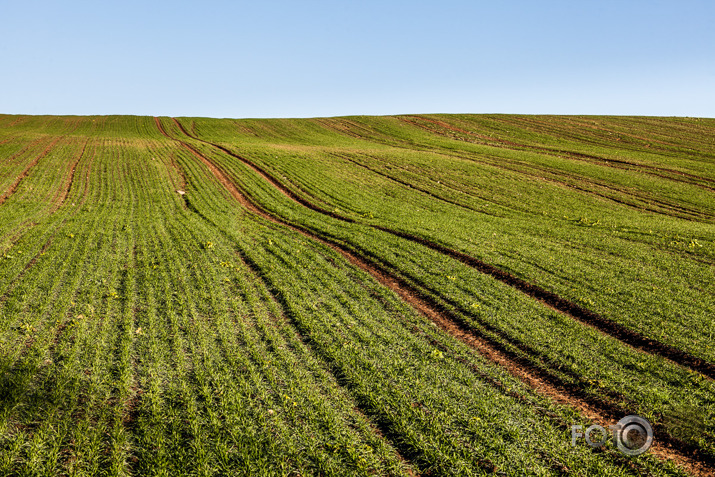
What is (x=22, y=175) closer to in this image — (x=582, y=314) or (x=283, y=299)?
(x=283, y=299)

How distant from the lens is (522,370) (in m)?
11.0

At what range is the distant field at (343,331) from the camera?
7555mm

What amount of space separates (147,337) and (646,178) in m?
53.0

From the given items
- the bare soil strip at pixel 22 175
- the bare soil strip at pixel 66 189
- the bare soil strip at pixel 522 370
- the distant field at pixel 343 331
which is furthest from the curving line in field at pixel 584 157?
the bare soil strip at pixel 22 175

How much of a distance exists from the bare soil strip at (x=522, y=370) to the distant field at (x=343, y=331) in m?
0.06

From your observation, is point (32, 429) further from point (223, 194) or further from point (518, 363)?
point (223, 194)

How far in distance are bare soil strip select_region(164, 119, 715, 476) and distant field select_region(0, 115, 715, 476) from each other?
60 millimetres

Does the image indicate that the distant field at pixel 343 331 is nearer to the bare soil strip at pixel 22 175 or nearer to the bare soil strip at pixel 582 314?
the bare soil strip at pixel 582 314

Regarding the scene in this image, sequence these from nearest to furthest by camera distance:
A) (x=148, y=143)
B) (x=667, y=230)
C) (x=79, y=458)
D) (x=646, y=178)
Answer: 1. (x=79, y=458)
2. (x=667, y=230)
3. (x=646, y=178)
4. (x=148, y=143)

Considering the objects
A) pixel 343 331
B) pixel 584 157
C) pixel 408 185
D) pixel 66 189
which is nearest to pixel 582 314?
pixel 343 331

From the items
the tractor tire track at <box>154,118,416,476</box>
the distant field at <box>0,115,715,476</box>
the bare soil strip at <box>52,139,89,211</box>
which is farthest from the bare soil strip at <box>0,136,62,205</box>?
the tractor tire track at <box>154,118,416,476</box>

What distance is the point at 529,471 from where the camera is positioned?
23.8ft

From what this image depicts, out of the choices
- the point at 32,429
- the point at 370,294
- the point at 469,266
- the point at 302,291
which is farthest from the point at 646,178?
the point at 32,429

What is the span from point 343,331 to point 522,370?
5813mm
